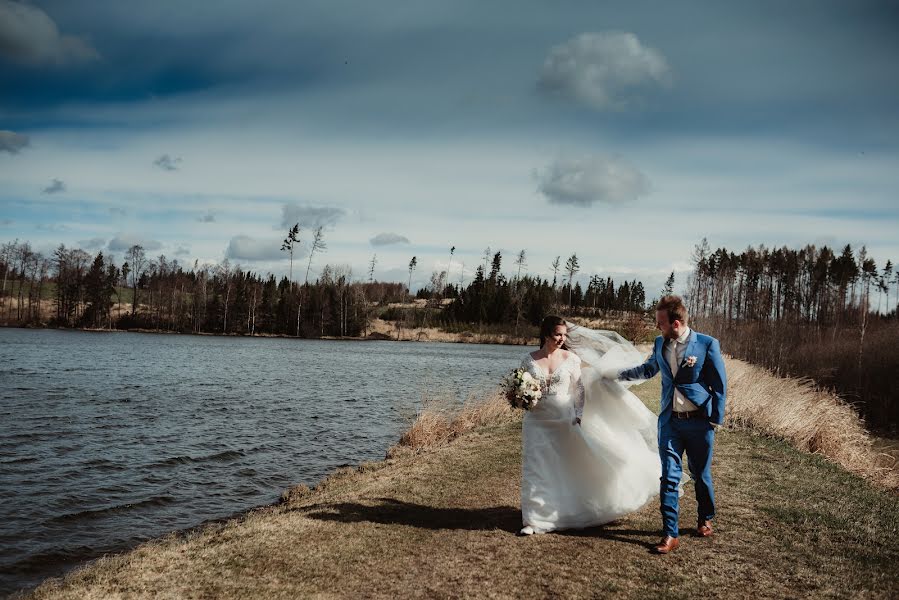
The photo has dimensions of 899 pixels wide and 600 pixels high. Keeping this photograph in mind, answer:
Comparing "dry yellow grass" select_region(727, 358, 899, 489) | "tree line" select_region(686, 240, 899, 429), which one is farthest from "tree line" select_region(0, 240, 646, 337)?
"dry yellow grass" select_region(727, 358, 899, 489)

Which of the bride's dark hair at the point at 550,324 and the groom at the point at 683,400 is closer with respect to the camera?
the groom at the point at 683,400

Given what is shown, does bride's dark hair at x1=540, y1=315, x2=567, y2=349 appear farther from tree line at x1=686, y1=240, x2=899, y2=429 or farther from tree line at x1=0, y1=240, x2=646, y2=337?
tree line at x1=0, y1=240, x2=646, y2=337

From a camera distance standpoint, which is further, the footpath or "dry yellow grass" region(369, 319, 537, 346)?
"dry yellow grass" region(369, 319, 537, 346)

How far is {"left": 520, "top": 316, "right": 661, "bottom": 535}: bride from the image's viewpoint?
7.21 meters

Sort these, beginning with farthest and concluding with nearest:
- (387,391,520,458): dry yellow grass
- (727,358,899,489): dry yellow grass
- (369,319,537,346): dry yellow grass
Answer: (369,319,537,346): dry yellow grass → (387,391,520,458): dry yellow grass → (727,358,899,489): dry yellow grass

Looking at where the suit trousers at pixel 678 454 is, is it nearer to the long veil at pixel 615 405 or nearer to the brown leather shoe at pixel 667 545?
the brown leather shoe at pixel 667 545

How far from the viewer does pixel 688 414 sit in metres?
6.71

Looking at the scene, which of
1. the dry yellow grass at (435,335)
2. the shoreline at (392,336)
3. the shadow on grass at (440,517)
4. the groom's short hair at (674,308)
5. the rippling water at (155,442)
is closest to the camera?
the groom's short hair at (674,308)

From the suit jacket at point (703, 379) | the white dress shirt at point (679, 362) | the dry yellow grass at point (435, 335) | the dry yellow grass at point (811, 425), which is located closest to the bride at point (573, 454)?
the white dress shirt at point (679, 362)

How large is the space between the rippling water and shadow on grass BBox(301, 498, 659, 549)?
12.6ft

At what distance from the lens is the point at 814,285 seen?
8475cm

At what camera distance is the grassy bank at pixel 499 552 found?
6.09 metres

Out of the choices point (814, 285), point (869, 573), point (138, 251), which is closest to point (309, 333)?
point (138, 251)

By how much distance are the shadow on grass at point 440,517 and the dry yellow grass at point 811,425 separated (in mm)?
6890
